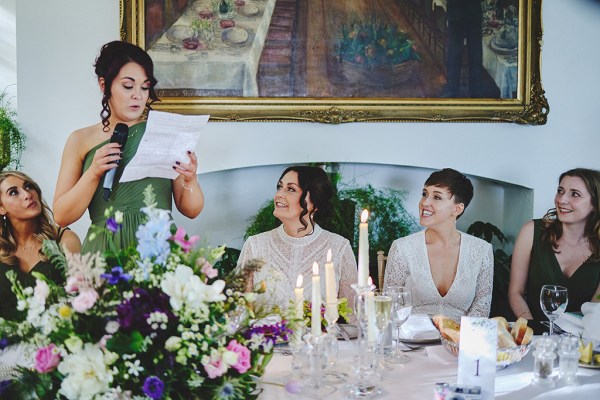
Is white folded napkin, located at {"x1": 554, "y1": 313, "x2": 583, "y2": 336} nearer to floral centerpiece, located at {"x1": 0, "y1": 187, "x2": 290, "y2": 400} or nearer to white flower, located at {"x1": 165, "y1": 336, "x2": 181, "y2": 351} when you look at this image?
floral centerpiece, located at {"x1": 0, "y1": 187, "x2": 290, "y2": 400}

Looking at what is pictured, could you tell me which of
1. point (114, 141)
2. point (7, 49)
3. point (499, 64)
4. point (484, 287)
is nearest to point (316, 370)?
point (114, 141)

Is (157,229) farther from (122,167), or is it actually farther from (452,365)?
(122,167)

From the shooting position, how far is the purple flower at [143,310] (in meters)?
1.32

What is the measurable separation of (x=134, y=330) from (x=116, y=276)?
123mm

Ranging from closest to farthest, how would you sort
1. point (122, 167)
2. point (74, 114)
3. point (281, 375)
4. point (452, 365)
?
1. point (281, 375)
2. point (452, 365)
3. point (122, 167)
4. point (74, 114)

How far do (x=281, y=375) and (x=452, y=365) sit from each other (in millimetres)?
543

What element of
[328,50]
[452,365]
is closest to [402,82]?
[328,50]

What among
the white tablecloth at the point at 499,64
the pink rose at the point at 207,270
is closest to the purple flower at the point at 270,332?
the pink rose at the point at 207,270

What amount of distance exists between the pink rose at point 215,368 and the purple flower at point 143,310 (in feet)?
0.38

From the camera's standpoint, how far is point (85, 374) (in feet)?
4.20

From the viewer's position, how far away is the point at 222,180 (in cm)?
428

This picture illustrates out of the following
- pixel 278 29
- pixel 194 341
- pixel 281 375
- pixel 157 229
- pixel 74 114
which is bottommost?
pixel 281 375

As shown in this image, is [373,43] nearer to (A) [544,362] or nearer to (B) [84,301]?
(A) [544,362]

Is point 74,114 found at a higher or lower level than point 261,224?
higher
